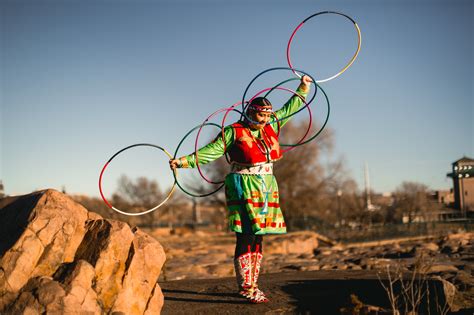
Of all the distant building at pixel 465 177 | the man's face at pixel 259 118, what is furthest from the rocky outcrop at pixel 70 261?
the distant building at pixel 465 177

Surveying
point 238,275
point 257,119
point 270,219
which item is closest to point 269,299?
point 238,275

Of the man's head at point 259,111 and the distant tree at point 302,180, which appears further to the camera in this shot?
the distant tree at point 302,180

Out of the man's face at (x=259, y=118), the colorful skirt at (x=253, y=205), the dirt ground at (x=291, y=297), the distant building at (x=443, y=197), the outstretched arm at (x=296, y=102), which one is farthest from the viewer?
the distant building at (x=443, y=197)

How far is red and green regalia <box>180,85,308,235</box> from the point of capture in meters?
5.62

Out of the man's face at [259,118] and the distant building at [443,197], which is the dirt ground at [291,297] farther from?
the distant building at [443,197]

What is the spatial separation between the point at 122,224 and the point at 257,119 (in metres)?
1.97

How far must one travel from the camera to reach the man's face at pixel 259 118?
19.4 feet

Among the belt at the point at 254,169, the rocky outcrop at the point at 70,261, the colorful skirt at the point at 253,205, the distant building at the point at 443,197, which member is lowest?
the rocky outcrop at the point at 70,261

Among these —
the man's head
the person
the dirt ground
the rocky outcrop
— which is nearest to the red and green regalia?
the person

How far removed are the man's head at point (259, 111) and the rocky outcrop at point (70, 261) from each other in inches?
69.9

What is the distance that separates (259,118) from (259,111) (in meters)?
0.08

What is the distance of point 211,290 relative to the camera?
6238 mm

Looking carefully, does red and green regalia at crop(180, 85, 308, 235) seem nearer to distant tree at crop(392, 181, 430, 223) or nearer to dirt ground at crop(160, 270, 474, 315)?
dirt ground at crop(160, 270, 474, 315)

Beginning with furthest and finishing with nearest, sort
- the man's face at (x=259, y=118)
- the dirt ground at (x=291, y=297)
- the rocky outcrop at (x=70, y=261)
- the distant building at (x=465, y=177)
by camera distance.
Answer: the distant building at (x=465, y=177)
the man's face at (x=259, y=118)
the dirt ground at (x=291, y=297)
the rocky outcrop at (x=70, y=261)
